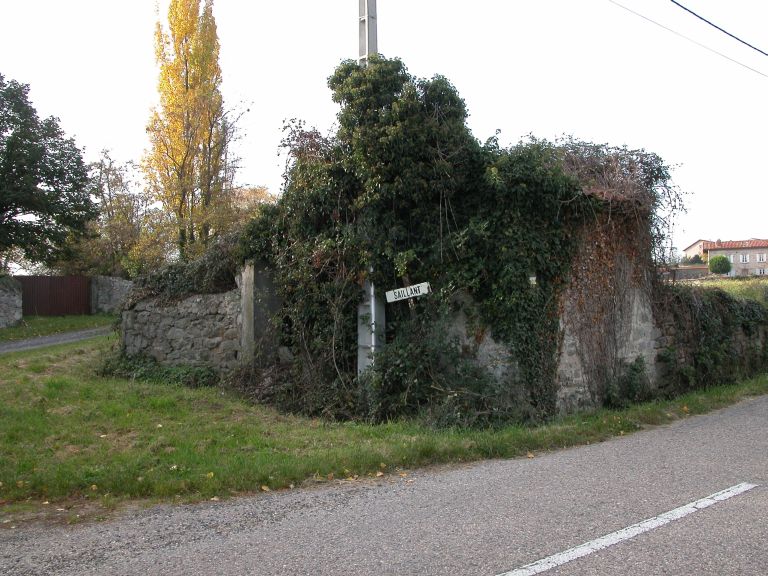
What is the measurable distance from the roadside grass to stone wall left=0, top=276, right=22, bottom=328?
1340 cm

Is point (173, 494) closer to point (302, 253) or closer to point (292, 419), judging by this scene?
point (292, 419)

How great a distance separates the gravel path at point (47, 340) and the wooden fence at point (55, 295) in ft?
15.6

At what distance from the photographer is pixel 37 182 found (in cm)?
2502

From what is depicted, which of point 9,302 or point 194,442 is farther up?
point 9,302

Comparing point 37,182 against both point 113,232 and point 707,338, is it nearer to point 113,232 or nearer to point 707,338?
point 113,232

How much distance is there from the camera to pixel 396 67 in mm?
10891

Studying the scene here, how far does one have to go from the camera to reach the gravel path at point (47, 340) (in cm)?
1949

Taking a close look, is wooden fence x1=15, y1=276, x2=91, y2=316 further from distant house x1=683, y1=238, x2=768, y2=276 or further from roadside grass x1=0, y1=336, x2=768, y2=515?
distant house x1=683, y1=238, x2=768, y2=276

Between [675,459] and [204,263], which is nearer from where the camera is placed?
[675,459]

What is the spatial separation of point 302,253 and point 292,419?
2790 millimetres

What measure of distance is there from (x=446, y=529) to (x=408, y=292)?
213 inches

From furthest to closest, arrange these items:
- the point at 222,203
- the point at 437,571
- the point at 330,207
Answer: the point at 222,203
the point at 330,207
the point at 437,571

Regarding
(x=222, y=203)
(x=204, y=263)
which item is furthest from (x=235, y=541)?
(x=222, y=203)

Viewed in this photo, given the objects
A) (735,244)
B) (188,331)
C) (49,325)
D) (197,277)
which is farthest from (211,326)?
(735,244)
